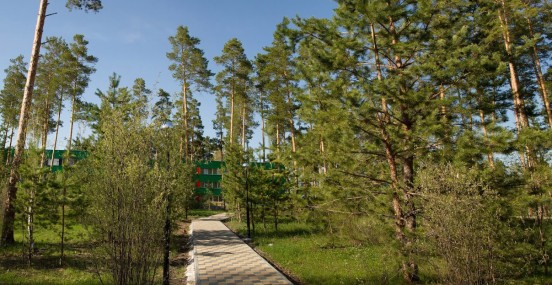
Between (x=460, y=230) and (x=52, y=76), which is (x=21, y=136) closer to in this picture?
(x=460, y=230)

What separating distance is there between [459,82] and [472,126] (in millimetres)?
1052

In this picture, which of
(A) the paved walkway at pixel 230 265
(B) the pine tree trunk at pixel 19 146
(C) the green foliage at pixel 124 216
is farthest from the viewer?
(B) the pine tree trunk at pixel 19 146

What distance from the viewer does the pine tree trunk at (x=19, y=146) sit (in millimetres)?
10578

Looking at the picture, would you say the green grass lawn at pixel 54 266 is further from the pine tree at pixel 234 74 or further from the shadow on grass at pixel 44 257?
the pine tree at pixel 234 74

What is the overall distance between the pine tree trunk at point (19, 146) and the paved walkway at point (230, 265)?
5.96 metres

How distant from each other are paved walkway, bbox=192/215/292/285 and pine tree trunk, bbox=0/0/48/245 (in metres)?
5.96

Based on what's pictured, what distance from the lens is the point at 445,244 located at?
4.98 meters

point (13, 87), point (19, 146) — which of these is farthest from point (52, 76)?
point (19, 146)

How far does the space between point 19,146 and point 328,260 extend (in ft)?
34.2

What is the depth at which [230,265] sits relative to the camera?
30.6ft

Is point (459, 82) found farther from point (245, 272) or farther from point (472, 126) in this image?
point (245, 272)

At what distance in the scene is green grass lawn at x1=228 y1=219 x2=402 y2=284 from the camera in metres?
7.79

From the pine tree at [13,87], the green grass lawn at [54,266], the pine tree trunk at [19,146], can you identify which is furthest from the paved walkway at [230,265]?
the pine tree at [13,87]

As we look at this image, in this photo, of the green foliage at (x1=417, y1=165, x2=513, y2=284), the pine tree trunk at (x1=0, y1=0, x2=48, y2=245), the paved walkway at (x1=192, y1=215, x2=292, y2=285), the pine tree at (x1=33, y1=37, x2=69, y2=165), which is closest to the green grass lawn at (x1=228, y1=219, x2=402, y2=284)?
the paved walkway at (x1=192, y1=215, x2=292, y2=285)
